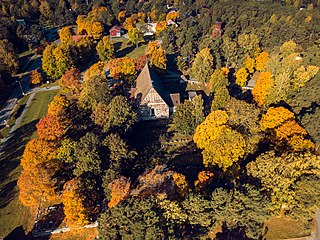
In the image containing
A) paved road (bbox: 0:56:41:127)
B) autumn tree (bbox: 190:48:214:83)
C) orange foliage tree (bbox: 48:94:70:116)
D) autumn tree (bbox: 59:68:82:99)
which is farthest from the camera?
autumn tree (bbox: 190:48:214:83)

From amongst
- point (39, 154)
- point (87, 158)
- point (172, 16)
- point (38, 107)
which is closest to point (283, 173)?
Answer: point (87, 158)

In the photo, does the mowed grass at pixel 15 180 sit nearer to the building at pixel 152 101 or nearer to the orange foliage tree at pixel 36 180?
the orange foliage tree at pixel 36 180

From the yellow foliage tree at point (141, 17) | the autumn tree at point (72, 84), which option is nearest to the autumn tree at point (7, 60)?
the autumn tree at point (72, 84)

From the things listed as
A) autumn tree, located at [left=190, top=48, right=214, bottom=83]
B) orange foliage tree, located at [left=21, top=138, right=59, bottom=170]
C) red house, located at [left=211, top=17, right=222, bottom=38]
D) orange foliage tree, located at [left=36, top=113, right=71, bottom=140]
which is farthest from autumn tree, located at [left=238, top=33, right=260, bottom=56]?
orange foliage tree, located at [left=21, top=138, right=59, bottom=170]

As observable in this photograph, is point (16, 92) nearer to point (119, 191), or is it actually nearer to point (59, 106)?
point (59, 106)

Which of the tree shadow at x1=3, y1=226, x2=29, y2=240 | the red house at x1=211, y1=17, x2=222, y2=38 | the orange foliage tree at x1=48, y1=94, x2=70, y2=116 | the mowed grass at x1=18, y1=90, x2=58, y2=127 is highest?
the orange foliage tree at x1=48, y1=94, x2=70, y2=116

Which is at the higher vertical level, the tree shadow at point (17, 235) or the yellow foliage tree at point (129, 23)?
the yellow foliage tree at point (129, 23)

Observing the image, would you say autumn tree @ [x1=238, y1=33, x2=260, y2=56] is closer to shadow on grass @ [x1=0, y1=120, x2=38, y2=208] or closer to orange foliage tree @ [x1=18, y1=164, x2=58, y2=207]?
shadow on grass @ [x1=0, y1=120, x2=38, y2=208]
